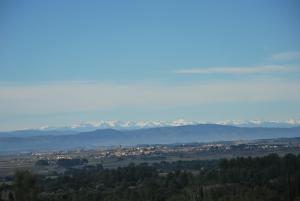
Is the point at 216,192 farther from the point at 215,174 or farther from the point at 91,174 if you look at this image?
the point at 91,174

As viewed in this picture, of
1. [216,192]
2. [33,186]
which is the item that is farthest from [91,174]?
[33,186]

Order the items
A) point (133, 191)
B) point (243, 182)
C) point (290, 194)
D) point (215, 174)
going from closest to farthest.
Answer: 1. point (290, 194)
2. point (133, 191)
3. point (243, 182)
4. point (215, 174)

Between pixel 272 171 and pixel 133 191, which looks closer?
pixel 133 191

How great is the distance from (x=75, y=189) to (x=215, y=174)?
20035 mm

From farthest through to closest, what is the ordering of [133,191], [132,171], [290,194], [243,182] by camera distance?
[132,171]
[243,182]
[133,191]
[290,194]

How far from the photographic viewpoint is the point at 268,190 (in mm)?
70688

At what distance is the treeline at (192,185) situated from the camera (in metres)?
69.7

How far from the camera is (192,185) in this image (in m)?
82.6

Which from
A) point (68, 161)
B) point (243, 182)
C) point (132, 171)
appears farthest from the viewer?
point (68, 161)

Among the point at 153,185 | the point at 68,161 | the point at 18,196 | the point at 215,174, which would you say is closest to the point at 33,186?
the point at 18,196

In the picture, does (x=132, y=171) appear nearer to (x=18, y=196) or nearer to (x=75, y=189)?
(x=75, y=189)

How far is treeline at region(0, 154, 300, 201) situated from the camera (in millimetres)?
69688

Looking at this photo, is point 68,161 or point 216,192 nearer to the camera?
point 216,192

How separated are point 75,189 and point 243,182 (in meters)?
23.1
